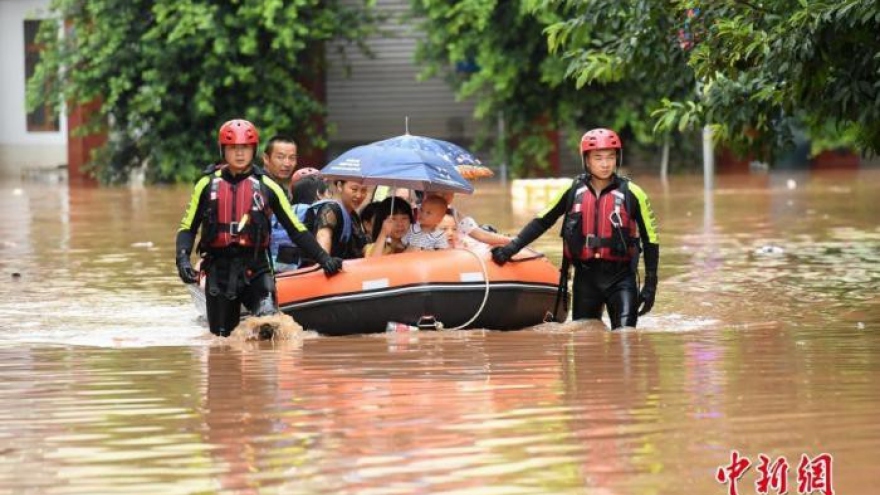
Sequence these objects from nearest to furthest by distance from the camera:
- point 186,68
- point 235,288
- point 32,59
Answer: point 235,288
point 186,68
point 32,59

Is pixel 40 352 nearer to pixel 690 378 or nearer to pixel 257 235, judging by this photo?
pixel 257 235

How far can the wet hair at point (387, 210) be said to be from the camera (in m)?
13.1

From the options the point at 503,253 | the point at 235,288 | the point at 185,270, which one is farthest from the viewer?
the point at 503,253

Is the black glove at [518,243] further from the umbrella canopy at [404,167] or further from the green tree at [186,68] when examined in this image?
the green tree at [186,68]

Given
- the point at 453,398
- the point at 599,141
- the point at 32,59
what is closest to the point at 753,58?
the point at 599,141

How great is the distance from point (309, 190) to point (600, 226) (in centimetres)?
266

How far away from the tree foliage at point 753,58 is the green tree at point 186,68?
18.1m

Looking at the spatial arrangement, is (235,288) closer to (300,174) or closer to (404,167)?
(404,167)

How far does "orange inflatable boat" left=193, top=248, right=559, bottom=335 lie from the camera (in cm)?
1249

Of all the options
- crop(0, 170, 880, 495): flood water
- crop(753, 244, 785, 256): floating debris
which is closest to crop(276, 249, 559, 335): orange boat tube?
crop(0, 170, 880, 495): flood water

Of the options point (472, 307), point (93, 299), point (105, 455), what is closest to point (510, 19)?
point (93, 299)

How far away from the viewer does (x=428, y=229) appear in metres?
13.1

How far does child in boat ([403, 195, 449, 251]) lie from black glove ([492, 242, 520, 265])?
0.38 m

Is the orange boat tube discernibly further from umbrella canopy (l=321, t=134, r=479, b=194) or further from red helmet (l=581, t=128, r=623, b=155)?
red helmet (l=581, t=128, r=623, b=155)
